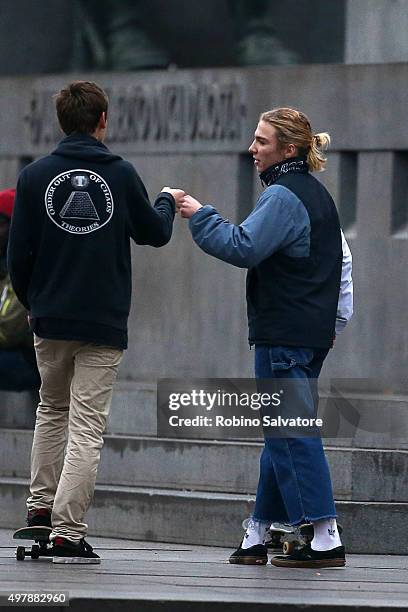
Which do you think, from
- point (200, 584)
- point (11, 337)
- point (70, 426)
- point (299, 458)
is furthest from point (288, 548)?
point (11, 337)

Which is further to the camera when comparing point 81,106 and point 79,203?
point 81,106

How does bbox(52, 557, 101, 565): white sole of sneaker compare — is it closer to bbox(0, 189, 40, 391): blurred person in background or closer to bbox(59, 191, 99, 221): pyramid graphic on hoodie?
bbox(59, 191, 99, 221): pyramid graphic on hoodie

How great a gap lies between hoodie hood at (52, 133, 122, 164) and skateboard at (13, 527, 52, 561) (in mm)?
1510

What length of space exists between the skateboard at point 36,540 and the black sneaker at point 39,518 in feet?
0.19

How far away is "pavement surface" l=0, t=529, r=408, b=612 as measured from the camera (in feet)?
21.2

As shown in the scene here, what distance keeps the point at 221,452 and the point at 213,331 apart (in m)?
2.13

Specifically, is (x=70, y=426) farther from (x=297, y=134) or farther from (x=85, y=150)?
(x=297, y=134)

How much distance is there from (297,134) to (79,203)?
3.07ft

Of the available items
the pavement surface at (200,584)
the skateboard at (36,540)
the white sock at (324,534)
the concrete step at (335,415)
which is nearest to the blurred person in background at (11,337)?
the concrete step at (335,415)

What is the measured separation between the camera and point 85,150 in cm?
750

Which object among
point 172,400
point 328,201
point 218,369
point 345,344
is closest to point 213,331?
point 218,369

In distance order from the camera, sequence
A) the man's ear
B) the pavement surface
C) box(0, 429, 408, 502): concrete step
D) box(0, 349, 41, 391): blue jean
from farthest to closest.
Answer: box(0, 349, 41, 391): blue jean < box(0, 429, 408, 502): concrete step < the man's ear < the pavement surface

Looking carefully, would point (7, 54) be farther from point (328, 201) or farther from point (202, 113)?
point (328, 201)

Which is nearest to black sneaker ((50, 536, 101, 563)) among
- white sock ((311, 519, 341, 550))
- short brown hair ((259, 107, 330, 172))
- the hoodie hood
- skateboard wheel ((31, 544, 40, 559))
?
skateboard wheel ((31, 544, 40, 559))
